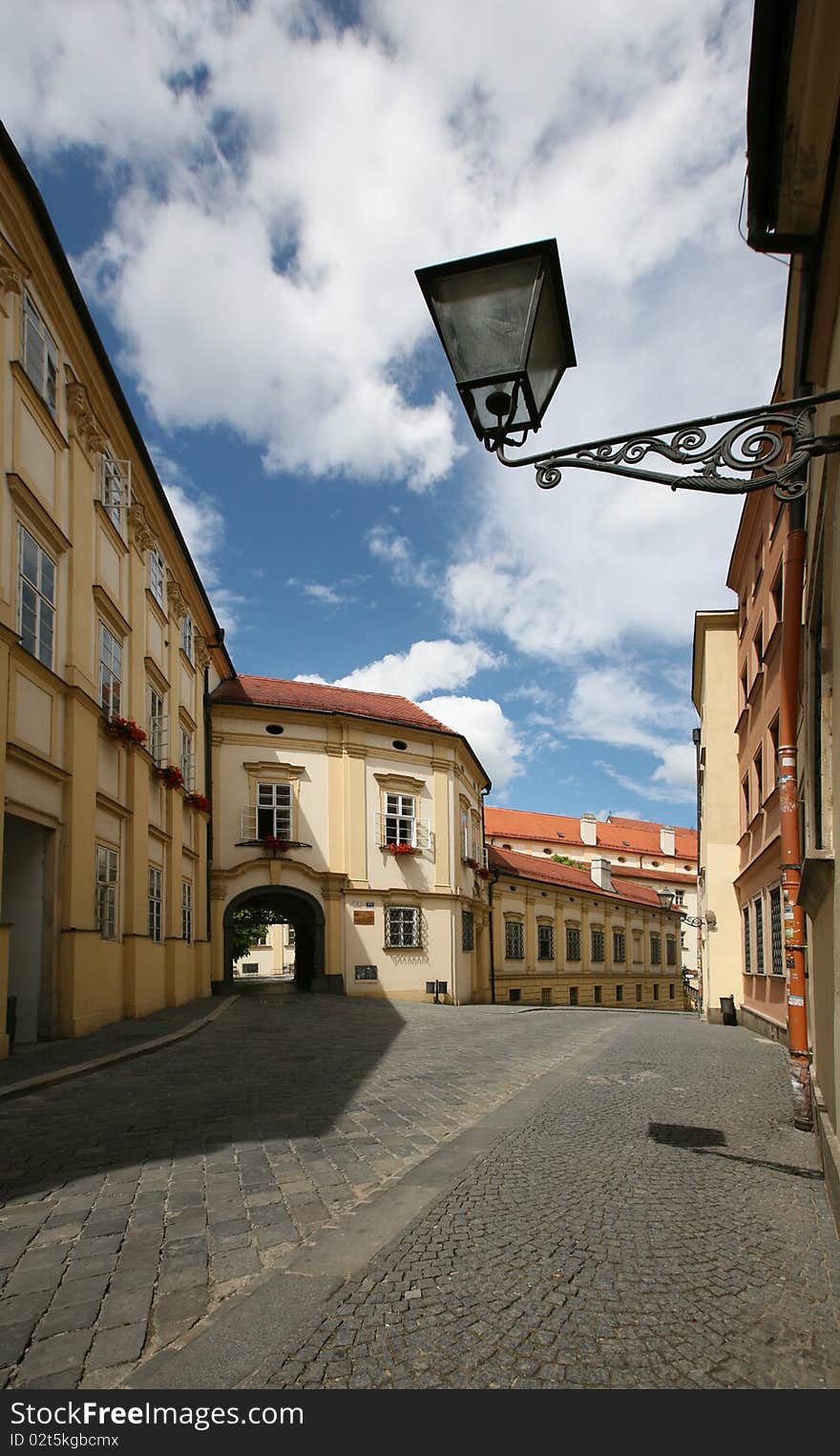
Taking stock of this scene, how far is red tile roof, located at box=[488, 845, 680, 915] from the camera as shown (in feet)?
127

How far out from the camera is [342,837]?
1086 inches

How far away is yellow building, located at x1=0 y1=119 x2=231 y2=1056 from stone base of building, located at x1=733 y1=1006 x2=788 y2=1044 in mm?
10890

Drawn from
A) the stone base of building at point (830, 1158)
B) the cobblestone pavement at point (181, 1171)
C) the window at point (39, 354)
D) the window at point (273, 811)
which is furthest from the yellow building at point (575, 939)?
the stone base of building at point (830, 1158)

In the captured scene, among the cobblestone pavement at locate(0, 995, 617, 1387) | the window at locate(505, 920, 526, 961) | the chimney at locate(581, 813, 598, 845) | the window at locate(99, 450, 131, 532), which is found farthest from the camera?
the chimney at locate(581, 813, 598, 845)

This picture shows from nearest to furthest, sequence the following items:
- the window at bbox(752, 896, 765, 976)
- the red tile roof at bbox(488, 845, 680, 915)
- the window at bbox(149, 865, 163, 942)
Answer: the window at bbox(752, 896, 765, 976) → the window at bbox(149, 865, 163, 942) → the red tile roof at bbox(488, 845, 680, 915)

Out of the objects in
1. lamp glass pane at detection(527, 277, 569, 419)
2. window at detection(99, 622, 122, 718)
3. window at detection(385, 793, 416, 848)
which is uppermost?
window at detection(99, 622, 122, 718)

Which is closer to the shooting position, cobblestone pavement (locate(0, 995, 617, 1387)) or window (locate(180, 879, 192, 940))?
cobblestone pavement (locate(0, 995, 617, 1387))

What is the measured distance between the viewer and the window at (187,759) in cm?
2248

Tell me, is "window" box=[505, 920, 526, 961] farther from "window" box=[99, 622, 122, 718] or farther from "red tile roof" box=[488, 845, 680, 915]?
Result: "window" box=[99, 622, 122, 718]

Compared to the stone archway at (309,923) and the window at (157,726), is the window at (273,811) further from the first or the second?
the window at (157,726)

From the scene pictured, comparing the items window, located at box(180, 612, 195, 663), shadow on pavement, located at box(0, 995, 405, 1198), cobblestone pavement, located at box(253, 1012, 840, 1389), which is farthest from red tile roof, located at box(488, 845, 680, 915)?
cobblestone pavement, located at box(253, 1012, 840, 1389)

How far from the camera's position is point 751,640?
61.7 ft

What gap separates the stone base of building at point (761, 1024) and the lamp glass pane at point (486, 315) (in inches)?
536
